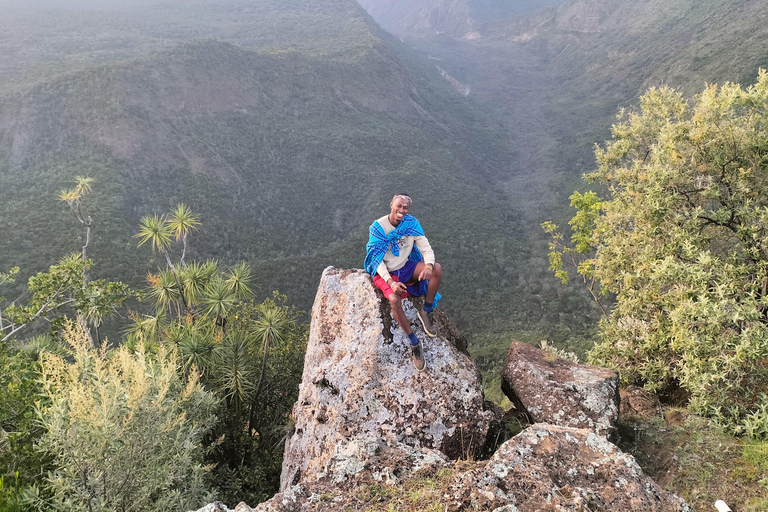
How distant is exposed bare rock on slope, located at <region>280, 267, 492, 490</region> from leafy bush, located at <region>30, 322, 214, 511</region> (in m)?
1.86

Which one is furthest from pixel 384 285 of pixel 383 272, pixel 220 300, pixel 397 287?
pixel 220 300

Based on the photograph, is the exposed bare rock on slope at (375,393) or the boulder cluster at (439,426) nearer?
the boulder cluster at (439,426)

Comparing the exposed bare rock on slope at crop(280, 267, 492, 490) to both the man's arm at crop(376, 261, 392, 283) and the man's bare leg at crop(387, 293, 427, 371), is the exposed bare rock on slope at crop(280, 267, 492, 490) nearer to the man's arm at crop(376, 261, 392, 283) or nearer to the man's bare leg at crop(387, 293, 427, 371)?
the man's bare leg at crop(387, 293, 427, 371)

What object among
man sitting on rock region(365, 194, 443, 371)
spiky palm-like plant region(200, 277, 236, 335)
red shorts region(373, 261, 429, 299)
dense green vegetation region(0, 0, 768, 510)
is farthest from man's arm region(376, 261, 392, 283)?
spiky palm-like plant region(200, 277, 236, 335)

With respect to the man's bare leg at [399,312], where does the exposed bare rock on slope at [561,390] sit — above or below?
below

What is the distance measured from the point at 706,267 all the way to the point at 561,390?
152 inches

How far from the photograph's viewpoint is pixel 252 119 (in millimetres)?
66500

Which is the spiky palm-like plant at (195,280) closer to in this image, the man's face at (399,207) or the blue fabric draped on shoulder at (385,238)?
the blue fabric draped on shoulder at (385,238)

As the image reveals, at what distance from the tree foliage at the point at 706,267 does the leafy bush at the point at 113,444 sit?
27.6 feet

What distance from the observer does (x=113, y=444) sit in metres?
4.92

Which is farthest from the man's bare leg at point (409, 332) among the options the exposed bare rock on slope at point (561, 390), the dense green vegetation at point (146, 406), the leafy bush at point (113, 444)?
the dense green vegetation at point (146, 406)

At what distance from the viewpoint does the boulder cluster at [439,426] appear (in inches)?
159

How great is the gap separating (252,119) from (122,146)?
2234cm

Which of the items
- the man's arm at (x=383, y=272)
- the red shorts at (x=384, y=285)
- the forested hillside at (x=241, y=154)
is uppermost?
the man's arm at (x=383, y=272)
